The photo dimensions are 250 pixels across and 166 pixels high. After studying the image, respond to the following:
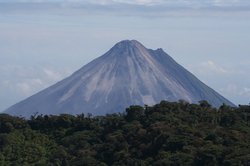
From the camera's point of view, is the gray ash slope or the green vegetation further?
the gray ash slope

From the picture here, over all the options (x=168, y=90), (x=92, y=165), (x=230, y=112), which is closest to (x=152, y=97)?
(x=168, y=90)

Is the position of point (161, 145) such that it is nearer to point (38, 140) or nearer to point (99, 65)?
point (38, 140)

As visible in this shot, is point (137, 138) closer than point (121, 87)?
Yes

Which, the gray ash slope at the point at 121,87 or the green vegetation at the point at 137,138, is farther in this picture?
the gray ash slope at the point at 121,87

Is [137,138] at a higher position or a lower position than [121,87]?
lower
